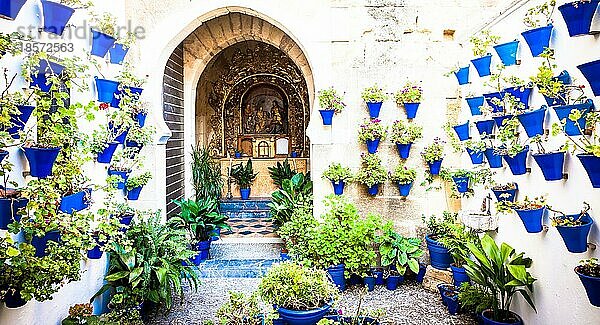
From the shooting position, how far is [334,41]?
543 centimetres

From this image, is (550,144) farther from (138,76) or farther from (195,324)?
(138,76)

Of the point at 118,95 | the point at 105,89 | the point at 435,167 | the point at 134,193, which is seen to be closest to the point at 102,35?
the point at 105,89

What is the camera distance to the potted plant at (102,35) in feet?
13.5

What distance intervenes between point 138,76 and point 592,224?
15.0ft

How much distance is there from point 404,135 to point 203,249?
278 centimetres

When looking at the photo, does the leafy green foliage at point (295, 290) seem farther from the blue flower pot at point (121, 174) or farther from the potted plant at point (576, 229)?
the blue flower pot at point (121, 174)

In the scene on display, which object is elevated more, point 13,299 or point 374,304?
point 13,299

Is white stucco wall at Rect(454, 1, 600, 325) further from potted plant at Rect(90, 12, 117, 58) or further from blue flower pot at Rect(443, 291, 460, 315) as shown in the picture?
potted plant at Rect(90, 12, 117, 58)

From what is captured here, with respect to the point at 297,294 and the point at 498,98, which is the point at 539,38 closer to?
the point at 498,98

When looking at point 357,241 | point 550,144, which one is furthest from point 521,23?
point 357,241

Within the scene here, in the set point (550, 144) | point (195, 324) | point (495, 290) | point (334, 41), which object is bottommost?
point (195, 324)

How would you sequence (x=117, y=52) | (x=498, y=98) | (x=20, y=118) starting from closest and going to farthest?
(x=20, y=118) < (x=498, y=98) < (x=117, y=52)

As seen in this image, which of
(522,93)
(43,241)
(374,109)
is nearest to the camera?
(43,241)

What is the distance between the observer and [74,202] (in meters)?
3.40
